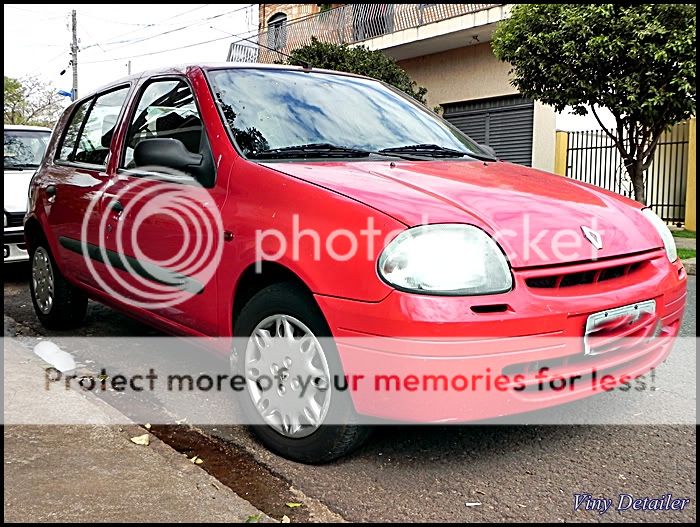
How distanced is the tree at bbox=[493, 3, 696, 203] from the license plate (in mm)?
7905

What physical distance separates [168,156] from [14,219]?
474 cm

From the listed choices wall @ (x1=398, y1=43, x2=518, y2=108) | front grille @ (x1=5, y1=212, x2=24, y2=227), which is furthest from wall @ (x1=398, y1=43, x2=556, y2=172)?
front grille @ (x1=5, y1=212, x2=24, y2=227)

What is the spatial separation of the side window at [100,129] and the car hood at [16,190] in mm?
2898

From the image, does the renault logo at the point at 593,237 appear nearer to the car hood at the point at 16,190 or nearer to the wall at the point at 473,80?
the car hood at the point at 16,190

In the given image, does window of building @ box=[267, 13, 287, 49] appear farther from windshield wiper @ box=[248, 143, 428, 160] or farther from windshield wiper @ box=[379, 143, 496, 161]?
windshield wiper @ box=[248, 143, 428, 160]

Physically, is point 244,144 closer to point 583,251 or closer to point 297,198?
point 297,198

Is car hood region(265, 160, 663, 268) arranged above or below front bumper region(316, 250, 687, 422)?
above

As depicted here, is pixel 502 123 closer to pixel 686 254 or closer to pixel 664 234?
pixel 686 254

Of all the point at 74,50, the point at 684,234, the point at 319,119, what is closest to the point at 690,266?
the point at 684,234

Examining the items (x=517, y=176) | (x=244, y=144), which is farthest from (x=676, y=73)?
(x=244, y=144)

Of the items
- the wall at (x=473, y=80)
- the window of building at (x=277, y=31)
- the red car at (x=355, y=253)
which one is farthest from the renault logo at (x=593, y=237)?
the window of building at (x=277, y=31)

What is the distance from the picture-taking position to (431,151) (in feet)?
12.4

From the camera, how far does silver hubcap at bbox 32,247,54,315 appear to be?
527cm

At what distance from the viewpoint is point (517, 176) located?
3.40 meters
